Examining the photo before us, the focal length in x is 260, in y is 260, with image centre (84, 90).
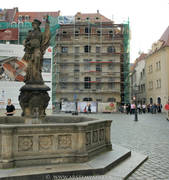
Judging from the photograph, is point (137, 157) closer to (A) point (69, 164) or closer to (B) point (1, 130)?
(A) point (69, 164)

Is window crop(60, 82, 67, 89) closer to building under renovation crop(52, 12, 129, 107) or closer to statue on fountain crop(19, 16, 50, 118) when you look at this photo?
building under renovation crop(52, 12, 129, 107)

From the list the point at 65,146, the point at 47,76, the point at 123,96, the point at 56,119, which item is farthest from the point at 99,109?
the point at 65,146

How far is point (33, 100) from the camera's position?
7977mm

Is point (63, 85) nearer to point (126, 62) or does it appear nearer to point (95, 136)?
point (126, 62)

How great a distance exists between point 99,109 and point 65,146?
35161mm

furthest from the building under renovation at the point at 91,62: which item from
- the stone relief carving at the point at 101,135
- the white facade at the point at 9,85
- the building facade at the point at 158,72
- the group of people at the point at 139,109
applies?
the stone relief carving at the point at 101,135

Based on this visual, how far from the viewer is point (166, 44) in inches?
1800

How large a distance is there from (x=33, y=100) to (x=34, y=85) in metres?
0.46

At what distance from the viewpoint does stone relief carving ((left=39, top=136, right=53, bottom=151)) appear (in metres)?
5.97

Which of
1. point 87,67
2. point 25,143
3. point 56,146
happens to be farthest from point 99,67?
point 25,143

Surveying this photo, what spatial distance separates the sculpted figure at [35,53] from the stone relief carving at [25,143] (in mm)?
2563

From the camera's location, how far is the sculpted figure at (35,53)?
8125mm

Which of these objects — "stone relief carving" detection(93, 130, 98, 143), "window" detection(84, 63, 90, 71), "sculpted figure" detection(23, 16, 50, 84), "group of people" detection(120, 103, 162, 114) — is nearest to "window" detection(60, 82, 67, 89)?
"window" detection(84, 63, 90, 71)

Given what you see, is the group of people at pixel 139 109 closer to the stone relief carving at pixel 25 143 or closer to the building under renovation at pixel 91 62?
the building under renovation at pixel 91 62
